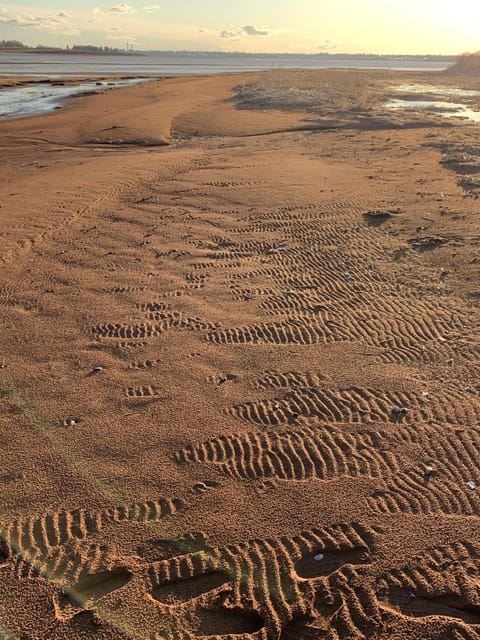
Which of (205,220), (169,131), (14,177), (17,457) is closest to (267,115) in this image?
(169,131)

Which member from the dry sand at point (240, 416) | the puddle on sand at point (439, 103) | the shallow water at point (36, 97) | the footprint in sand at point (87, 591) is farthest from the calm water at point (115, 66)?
the footprint in sand at point (87, 591)

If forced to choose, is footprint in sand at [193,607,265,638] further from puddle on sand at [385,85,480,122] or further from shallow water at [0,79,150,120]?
shallow water at [0,79,150,120]

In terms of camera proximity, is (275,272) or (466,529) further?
(275,272)

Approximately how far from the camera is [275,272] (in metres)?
7.32

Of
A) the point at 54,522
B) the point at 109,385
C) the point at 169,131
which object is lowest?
the point at 54,522

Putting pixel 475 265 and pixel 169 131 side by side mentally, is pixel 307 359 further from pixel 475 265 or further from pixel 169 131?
pixel 169 131

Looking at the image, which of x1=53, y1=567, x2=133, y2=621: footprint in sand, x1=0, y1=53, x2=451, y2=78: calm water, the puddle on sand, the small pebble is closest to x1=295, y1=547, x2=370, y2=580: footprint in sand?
x1=53, y1=567, x2=133, y2=621: footprint in sand

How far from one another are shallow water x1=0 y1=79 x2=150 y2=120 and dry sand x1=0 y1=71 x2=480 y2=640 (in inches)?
678

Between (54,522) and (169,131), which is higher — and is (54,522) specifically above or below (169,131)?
below

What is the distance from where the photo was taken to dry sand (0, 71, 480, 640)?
3.12m

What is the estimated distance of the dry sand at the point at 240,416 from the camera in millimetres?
3115

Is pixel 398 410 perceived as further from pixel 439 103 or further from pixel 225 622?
pixel 439 103

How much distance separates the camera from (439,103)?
2747 cm

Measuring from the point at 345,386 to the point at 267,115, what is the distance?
20949 millimetres
